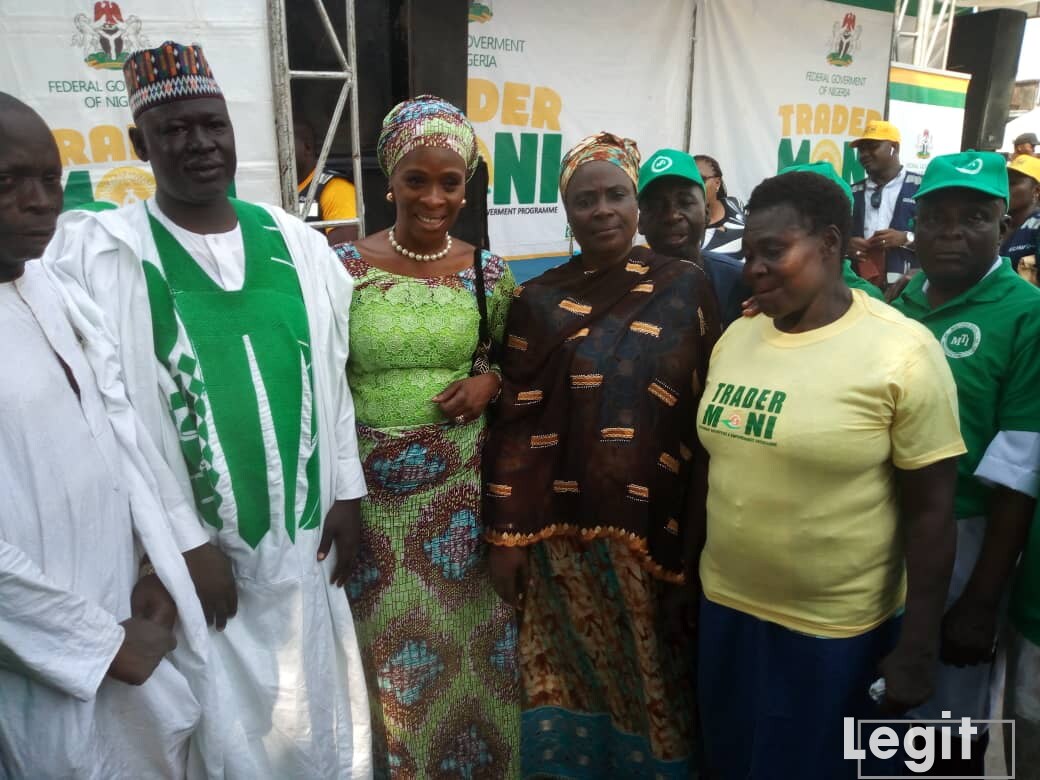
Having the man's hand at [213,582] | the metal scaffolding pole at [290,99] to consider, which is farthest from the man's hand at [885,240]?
the man's hand at [213,582]

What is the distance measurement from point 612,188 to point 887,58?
25.7 ft

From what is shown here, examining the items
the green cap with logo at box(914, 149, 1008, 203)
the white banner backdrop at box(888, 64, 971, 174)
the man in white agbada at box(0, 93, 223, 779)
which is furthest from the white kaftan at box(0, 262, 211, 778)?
the white banner backdrop at box(888, 64, 971, 174)

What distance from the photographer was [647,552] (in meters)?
2.16

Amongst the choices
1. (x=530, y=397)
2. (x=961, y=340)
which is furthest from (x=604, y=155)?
Result: (x=961, y=340)

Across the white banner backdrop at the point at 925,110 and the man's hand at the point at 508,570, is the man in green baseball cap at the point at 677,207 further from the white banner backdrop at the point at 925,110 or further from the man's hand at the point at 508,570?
the white banner backdrop at the point at 925,110

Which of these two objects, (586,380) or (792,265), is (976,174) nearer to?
(792,265)

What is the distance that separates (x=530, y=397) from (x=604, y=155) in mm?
716

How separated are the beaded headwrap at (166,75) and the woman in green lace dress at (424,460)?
0.58 m

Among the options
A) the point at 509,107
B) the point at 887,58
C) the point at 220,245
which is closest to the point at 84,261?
the point at 220,245

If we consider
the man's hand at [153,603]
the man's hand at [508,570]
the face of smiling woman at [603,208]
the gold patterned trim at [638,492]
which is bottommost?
the man's hand at [508,570]

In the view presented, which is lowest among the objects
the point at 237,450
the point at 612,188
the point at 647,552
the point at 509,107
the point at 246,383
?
the point at 647,552

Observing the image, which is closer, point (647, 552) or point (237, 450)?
point (237, 450)

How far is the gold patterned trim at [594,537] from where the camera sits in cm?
214

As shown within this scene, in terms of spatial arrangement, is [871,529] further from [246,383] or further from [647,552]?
[246,383]
